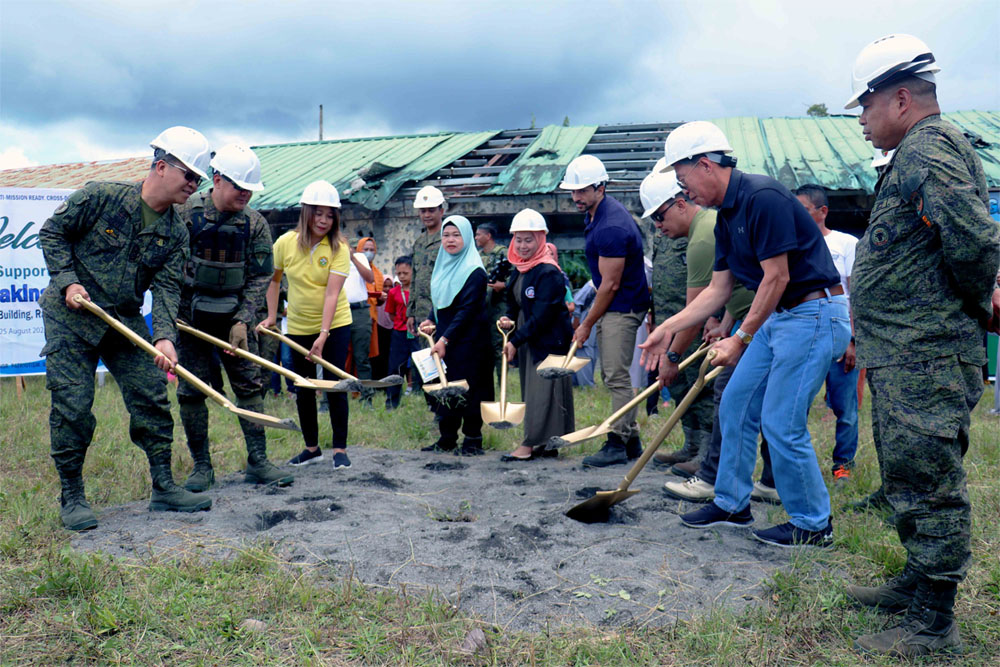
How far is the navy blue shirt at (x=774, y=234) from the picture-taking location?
3076mm

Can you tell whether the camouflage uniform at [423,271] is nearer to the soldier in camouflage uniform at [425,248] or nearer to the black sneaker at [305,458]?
the soldier in camouflage uniform at [425,248]

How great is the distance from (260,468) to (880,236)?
3.69 m

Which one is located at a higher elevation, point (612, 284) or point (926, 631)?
point (612, 284)

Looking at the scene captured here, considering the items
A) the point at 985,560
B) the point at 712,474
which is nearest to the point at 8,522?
the point at 712,474

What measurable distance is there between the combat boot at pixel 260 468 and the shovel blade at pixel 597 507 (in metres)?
1.90

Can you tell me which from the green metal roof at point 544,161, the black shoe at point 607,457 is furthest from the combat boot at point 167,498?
the green metal roof at point 544,161

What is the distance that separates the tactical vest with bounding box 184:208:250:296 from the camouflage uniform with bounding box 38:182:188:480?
1.05 feet

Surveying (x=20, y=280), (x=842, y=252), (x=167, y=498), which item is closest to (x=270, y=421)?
(x=167, y=498)

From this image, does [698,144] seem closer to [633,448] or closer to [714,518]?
[714,518]

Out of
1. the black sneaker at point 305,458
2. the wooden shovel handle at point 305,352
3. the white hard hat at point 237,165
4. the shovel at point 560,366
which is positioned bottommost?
the black sneaker at point 305,458

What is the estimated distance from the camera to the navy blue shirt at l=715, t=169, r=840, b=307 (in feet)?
10.1

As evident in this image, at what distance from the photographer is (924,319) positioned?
245 cm

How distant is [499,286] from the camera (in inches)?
250

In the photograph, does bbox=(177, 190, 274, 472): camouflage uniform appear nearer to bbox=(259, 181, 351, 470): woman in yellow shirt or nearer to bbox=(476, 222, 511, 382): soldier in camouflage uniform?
bbox=(259, 181, 351, 470): woman in yellow shirt
